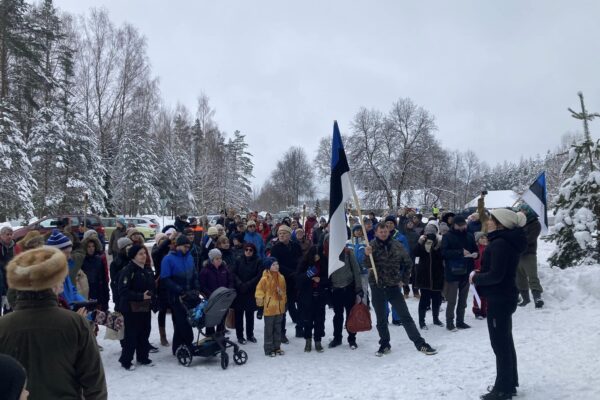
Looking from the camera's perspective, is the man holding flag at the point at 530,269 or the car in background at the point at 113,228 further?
the car in background at the point at 113,228

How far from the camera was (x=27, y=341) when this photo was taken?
2703 mm

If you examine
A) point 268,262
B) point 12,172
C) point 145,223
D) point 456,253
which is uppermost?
point 12,172

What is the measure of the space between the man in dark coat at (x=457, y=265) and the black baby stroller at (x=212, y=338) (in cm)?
386

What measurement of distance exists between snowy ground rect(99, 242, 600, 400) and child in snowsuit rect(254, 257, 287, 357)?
27 cm

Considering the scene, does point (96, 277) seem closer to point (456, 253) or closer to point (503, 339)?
point (456, 253)

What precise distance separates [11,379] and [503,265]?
15.0ft

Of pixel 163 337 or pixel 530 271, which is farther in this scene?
pixel 530 271

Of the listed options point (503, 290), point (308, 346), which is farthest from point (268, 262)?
point (503, 290)

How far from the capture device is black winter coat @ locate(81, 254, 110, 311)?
26.5 feet

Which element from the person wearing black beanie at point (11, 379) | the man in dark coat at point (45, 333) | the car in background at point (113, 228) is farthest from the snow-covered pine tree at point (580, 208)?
the car in background at point (113, 228)

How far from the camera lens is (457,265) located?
8477 mm

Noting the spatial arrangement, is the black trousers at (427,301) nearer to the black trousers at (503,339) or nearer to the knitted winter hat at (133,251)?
the black trousers at (503,339)

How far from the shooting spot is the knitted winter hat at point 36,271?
2.69 meters

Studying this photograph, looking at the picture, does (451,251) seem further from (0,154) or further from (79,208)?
(79,208)
